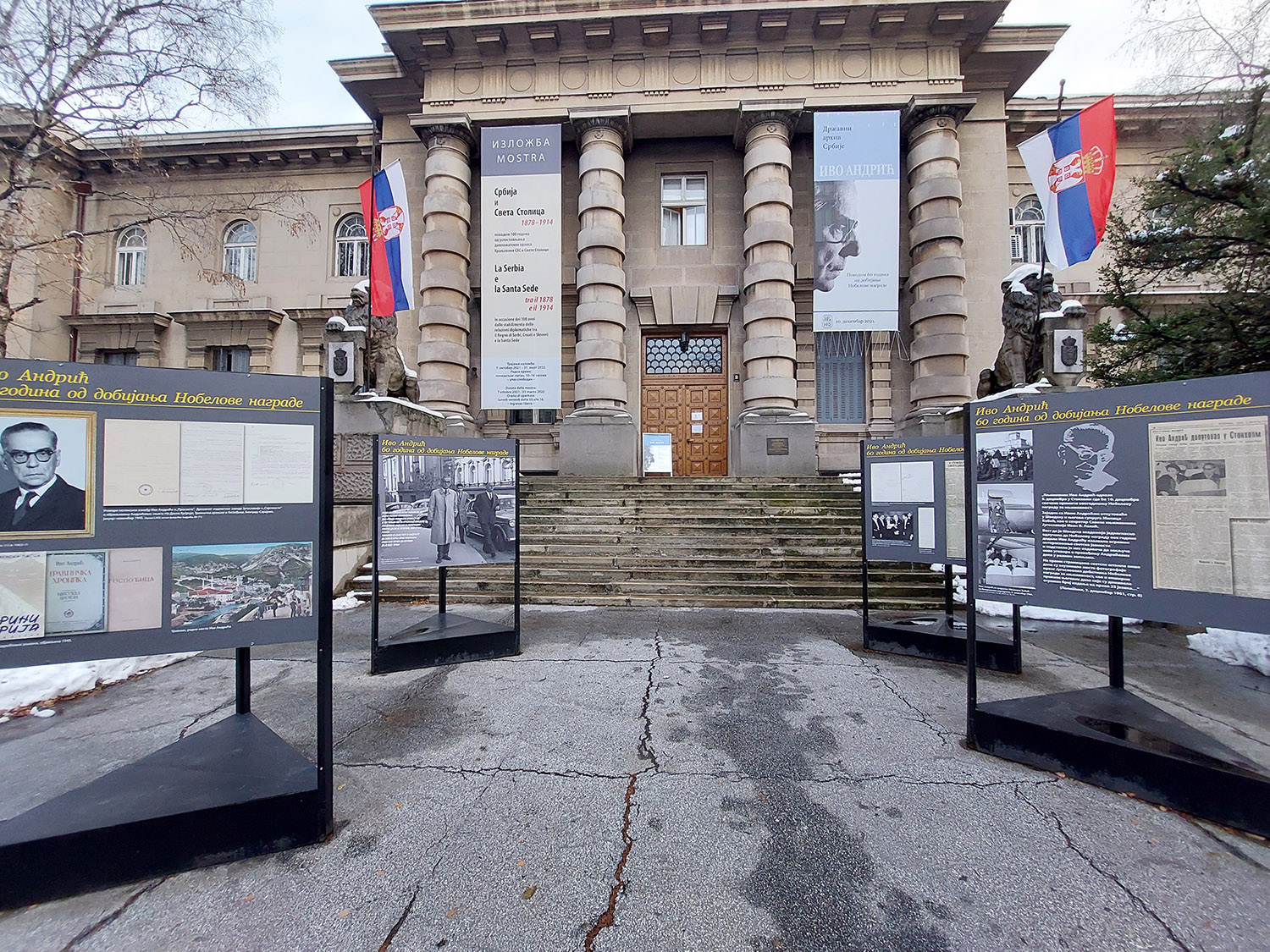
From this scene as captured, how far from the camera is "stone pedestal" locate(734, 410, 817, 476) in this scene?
584 inches

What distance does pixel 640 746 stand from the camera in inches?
149

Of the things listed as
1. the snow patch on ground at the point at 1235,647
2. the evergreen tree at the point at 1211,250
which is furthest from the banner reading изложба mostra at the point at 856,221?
the snow patch on ground at the point at 1235,647

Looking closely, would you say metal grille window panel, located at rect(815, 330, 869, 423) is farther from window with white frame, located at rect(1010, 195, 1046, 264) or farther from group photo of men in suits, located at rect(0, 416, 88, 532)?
group photo of men in suits, located at rect(0, 416, 88, 532)

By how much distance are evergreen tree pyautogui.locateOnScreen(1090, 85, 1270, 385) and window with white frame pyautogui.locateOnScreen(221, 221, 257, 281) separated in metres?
24.6

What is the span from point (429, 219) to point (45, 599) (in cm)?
1645

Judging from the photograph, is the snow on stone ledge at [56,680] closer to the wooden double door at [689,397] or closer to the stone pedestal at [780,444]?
the stone pedestal at [780,444]

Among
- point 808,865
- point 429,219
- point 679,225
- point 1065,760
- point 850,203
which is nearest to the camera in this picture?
point 808,865

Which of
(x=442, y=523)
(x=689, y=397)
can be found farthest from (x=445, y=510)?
(x=689, y=397)

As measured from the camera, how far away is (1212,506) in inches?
116

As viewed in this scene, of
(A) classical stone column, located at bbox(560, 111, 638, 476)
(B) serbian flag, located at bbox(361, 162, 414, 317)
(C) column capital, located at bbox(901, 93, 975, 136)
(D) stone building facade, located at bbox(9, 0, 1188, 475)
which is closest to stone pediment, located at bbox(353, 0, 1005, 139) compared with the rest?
(D) stone building facade, located at bbox(9, 0, 1188, 475)

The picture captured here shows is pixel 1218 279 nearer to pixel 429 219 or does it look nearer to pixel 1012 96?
pixel 1012 96

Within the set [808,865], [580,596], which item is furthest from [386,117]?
[808,865]

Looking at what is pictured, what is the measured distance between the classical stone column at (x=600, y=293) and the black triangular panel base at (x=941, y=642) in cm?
981

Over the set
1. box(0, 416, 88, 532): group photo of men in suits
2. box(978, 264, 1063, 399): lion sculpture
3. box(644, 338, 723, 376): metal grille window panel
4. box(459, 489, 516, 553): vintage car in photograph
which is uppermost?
box(644, 338, 723, 376): metal grille window panel
